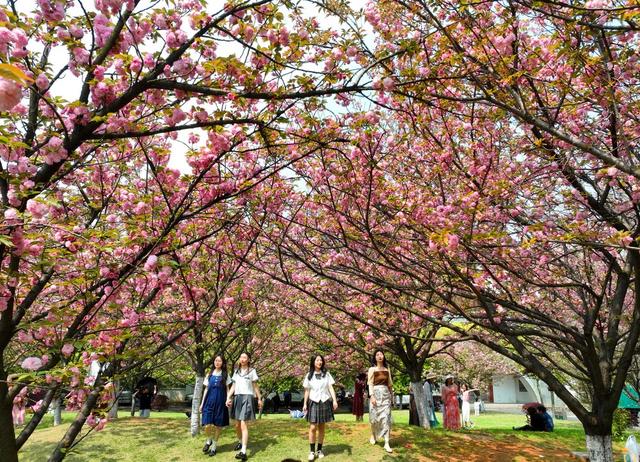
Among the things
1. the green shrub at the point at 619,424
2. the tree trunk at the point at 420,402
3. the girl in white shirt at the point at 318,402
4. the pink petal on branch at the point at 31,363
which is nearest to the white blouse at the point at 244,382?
the girl in white shirt at the point at 318,402

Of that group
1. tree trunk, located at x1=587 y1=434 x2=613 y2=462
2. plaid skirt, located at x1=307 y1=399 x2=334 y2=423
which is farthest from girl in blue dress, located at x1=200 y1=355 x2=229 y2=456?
tree trunk, located at x1=587 y1=434 x2=613 y2=462

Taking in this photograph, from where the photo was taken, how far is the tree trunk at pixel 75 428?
4.04m

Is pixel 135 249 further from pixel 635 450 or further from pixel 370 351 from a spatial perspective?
pixel 370 351

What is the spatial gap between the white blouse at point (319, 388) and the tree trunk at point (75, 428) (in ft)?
15.7

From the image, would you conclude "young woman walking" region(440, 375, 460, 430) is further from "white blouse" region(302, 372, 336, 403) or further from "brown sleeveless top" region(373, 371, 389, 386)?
"white blouse" region(302, 372, 336, 403)

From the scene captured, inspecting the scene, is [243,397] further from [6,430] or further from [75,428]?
[6,430]

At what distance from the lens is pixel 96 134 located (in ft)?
11.5

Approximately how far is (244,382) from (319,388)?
57.8 inches

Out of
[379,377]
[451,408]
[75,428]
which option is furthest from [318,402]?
[451,408]


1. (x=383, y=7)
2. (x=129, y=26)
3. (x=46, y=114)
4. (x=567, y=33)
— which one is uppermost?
(x=383, y=7)

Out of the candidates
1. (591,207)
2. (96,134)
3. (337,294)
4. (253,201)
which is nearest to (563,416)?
(337,294)

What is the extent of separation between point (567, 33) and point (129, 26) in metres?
3.62

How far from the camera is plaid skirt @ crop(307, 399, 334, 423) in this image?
27.7 ft

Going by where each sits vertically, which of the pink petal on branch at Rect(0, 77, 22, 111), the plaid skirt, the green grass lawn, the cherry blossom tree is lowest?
the green grass lawn
